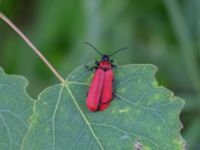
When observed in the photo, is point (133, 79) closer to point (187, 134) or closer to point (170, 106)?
point (170, 106)

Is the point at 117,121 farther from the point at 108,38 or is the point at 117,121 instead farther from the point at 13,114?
the point at 108,38

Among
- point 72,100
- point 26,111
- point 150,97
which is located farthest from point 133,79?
point 26,111

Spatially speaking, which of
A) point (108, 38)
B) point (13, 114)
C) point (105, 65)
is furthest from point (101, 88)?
point (108, 38)

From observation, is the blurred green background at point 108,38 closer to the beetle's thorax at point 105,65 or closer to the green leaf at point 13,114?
the beetle's thorax at point 105,65

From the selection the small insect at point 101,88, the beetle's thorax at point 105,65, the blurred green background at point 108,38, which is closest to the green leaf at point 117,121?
the small insect at point 101,88

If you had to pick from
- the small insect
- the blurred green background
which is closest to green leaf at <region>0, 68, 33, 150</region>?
the small insect
